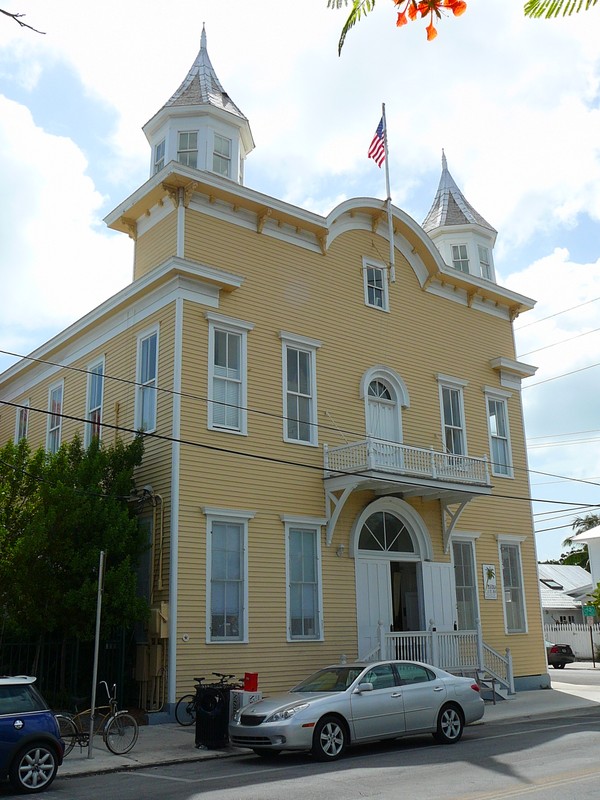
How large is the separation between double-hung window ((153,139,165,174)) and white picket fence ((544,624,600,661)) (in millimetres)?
33730

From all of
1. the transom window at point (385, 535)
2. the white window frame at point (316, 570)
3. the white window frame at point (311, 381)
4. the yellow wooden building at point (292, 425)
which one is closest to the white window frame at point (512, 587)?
the yellow wooden building at point (292, 425)

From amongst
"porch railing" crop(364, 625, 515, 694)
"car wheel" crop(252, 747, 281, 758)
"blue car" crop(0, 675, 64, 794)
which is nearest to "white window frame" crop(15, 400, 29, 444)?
"porch railing" crop(364, 625, 515, 694)

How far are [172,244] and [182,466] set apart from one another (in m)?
5.39

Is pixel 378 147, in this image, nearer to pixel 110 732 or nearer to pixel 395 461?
pixel 395 461

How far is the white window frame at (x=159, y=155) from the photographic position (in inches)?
893

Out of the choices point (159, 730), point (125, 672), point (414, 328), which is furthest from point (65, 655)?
point (414, 328)

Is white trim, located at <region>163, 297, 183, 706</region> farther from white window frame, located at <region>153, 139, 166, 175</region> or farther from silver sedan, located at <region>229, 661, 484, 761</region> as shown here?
white window frame, located at <region>153, 139, 166, 175</region>

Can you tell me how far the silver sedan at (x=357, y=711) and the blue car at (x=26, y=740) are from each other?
302cm

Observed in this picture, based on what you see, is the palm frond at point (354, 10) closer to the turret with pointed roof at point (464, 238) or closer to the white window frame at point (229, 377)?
the white window frame at point (229, 377)

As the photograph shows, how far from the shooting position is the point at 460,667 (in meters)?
20.7

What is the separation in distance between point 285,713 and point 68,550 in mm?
6305

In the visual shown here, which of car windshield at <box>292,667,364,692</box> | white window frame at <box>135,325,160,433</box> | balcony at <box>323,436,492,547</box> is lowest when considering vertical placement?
car windshield at <box>292,667,364,692</box>

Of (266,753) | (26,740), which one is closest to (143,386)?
(266,753)

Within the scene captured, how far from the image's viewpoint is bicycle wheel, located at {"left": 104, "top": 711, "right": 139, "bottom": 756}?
13.4 meters
